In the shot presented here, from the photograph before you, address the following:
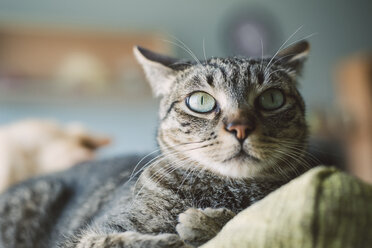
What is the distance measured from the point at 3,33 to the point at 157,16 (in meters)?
1.56

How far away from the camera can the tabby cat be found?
0.81 m

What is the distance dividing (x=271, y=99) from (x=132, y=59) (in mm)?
2934

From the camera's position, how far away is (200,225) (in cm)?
73

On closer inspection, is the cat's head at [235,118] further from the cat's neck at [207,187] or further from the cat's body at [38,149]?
the cat's body at [38,149]

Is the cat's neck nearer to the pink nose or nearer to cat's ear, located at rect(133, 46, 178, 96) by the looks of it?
the pink nose

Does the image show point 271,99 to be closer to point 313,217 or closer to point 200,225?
point 200,225

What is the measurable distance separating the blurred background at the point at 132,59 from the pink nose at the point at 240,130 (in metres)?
2.15

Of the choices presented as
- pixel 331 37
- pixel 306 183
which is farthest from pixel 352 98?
pixel 306 183

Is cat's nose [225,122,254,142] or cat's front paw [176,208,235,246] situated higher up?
cat's nose [225,122,254,142]

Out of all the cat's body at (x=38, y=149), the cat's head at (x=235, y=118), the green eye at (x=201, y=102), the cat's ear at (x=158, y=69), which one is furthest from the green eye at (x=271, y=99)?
the cat's body at (x=38, y=149)

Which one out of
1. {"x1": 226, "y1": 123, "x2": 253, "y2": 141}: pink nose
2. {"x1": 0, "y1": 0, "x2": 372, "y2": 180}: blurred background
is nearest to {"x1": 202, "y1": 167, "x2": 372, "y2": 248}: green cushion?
{"x1": 226, "y1": 123, "x2": 253, "y2": 141}: pink nose

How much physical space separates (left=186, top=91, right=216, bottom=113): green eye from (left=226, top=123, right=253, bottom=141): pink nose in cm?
14

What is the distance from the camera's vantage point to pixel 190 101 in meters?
1.00

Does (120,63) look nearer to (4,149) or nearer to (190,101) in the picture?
(4,149)
